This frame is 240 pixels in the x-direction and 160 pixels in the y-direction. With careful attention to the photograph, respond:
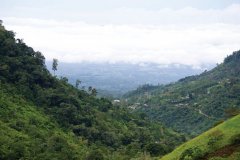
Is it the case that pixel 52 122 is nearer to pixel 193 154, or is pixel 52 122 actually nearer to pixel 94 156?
pixel 94 156

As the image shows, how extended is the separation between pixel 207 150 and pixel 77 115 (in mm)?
51138

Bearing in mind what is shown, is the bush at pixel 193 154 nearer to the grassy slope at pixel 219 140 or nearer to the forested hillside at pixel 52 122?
the grassy slope at pixel 219 140

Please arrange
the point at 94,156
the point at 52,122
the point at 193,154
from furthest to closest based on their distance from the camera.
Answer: the point at 52,122 < the point at 94,156 < the point at 193,154

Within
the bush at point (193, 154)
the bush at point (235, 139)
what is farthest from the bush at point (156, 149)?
the bush at point (235, 139)

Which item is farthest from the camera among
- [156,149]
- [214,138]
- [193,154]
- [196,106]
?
[196,106]

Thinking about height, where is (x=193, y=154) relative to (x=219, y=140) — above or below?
below

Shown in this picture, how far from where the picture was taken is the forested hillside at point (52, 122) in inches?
2714

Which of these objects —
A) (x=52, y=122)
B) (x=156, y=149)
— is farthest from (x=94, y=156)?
(x=52, y=122)

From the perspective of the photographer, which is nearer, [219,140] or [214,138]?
[219,140]

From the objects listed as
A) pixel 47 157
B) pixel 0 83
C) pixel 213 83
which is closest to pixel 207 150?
pixel 47 157

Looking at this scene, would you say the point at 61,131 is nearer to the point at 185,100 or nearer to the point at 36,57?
the point at 36,57

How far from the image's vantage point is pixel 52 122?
84125 mm

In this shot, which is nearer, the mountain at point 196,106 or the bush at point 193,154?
the bush at point 193,154

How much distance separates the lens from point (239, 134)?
42.5 metres
